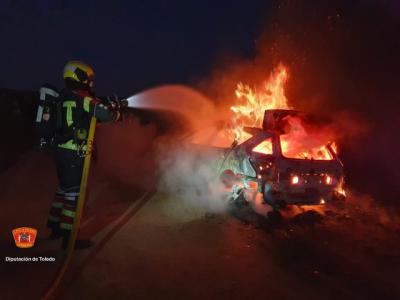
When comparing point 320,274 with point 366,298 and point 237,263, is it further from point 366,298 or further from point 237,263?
point 237,263

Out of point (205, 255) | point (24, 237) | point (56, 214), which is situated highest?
point (56, 214)

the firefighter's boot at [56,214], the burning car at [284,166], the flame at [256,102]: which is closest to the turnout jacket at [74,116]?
the firefighter's boot at [56,214]

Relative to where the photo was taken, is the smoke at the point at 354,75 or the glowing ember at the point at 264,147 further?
the smoke at the point at 354,75

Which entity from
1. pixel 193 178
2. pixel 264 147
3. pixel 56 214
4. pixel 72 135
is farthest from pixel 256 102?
pixel 56 214

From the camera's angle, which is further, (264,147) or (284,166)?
(264,147)

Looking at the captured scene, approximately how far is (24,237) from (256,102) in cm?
612

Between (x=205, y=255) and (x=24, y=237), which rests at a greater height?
(x=24, y=237)

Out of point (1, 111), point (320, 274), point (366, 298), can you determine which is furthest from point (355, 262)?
point (1, 111)

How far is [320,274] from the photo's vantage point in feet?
16.7

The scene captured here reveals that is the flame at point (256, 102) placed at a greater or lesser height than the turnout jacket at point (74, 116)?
greater

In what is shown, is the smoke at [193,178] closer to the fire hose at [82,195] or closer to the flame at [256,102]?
the flame at [256,102]

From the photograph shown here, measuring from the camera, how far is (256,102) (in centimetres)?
984

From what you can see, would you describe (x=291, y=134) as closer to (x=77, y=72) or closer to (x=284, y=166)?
(x=284, y=166)

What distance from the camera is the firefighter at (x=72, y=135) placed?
17.3 ft
